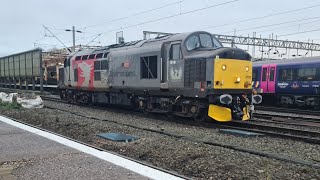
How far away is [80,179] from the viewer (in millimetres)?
5539

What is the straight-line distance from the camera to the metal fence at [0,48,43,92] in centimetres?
3528

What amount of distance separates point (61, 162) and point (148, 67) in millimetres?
8508

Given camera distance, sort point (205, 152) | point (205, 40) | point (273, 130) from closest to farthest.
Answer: point (205, 152), point (273, 130), point (205, 40)

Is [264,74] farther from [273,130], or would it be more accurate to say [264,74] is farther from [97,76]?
[273,130]

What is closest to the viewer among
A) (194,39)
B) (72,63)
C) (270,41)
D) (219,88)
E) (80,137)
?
(80,137)

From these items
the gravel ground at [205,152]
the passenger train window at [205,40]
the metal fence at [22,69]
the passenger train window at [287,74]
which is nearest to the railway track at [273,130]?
the gravel ground at [205,152]

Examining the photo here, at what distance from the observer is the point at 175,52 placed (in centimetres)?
1334

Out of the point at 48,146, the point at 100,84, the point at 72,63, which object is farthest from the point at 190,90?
the point at 72,63

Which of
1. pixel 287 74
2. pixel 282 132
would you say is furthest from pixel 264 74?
pixel 282 132

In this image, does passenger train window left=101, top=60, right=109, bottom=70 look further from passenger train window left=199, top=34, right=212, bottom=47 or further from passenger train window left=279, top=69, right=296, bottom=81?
passenger train window left=279, top=69, right=296, bottom=81

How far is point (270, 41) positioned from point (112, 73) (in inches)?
1505

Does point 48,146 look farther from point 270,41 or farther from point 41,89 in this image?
point 270,41

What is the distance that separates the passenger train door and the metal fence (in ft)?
68.5

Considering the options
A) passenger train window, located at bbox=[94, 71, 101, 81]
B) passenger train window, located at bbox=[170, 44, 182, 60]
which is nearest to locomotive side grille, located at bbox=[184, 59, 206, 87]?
passenger train window, located at bbox=[170, 44, 182, 60]
